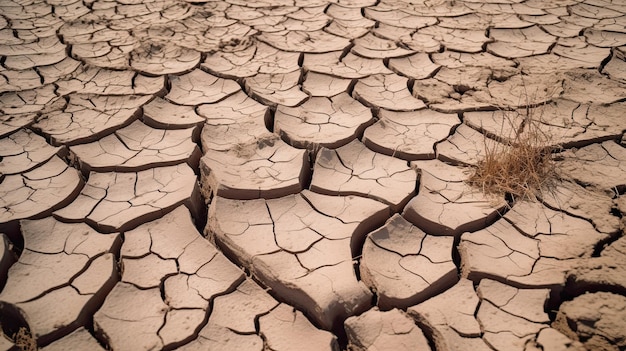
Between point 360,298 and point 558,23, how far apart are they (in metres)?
2.89

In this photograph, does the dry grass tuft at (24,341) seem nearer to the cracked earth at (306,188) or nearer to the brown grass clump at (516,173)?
Answer: the cracked earth at (306,188)

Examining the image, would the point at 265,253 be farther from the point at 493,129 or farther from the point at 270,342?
the point at 493,129

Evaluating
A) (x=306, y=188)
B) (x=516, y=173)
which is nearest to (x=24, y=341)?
(x=306, y=188)

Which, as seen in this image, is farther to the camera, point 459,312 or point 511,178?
point 511,178

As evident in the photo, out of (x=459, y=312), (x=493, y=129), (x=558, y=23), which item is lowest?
(x=459, y=312)

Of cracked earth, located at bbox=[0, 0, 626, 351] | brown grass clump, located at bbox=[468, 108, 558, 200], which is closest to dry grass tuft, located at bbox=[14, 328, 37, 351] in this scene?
cracked earth, located at bbox=[0, 0, 626, 351]

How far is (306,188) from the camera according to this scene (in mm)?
2062

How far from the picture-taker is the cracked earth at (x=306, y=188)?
4.95 ft

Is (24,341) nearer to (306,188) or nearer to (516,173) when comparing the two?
(306,188)

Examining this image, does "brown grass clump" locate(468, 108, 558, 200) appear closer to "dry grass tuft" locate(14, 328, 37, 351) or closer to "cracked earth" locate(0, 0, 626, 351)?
"cracked earth" locate(0, 0, 626, 351)

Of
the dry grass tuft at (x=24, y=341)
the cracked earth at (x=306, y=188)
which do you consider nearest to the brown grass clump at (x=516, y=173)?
the cracked earth at (x=306, y=188)

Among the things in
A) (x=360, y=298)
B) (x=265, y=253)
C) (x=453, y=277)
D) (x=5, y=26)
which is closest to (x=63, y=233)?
(x=265, y=253)

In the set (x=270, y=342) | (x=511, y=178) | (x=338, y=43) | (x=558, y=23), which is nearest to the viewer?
(x=270, y=342)

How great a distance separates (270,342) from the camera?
146 cm
